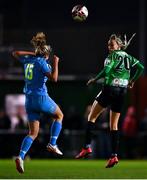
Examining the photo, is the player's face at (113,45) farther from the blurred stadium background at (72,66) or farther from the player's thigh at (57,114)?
the blurred stadium background at (72,66)

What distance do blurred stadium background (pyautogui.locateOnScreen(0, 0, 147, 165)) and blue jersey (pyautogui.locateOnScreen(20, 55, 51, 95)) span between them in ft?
34.3

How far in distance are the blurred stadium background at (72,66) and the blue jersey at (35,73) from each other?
10447 mm

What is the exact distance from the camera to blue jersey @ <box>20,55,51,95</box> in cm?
1584

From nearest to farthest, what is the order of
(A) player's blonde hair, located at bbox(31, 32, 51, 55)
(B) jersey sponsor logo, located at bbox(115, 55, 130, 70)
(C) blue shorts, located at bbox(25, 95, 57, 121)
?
(A) player's blonde hair, located at bbox(31, 32, 51, 55), (C) blue shorts, located at bbox(25, 95, 57, 121), (B) jersey sponsor logo, located at bbox(115, 55, 130, 70)

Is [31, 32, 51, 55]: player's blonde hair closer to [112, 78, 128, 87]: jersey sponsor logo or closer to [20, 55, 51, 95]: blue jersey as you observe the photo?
[20, 55, 51, 95]: blue jersey

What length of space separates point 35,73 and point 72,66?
18.6 meters

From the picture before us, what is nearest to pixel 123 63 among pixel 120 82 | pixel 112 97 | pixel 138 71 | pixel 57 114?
pixel 120 82

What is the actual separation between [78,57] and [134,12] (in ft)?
10.2

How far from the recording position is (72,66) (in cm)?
3444

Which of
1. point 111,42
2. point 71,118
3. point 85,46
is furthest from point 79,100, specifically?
point 111,42

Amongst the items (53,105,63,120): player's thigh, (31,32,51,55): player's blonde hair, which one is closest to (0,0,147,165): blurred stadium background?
(53,105,63,120): player's thigh

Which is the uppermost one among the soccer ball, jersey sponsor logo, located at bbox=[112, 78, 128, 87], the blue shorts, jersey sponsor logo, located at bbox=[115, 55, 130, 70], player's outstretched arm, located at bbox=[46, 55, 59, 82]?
the soccer ball

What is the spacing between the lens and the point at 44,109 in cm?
1598

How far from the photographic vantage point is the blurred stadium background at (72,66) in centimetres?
2681
